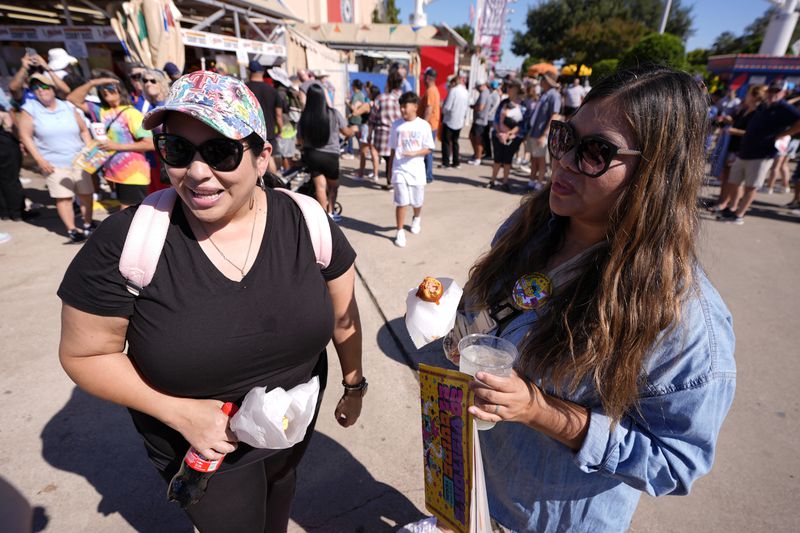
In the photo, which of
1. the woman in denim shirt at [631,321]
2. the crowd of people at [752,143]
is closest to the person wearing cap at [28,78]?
the woman in denim shirt at [631,321]

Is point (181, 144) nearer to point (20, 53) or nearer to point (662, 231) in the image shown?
point (662, 231)

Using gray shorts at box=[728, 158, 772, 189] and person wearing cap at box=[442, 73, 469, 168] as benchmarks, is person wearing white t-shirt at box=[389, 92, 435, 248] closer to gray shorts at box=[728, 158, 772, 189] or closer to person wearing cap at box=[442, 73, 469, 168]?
person wearing cap at box=[442, 73, 469, 168]

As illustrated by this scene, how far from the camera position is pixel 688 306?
1017 millimetres

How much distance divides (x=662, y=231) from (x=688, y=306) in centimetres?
21

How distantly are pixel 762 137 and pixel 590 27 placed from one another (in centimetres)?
3960

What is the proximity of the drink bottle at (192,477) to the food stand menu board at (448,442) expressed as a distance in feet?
2.22

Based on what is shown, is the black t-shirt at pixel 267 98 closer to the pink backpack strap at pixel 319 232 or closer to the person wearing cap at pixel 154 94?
the person wearing cap at pixel 154 94

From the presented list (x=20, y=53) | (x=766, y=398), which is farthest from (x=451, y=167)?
(x=20, y=53)

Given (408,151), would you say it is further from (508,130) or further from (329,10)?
(329,10)

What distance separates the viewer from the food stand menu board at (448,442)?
125 cm

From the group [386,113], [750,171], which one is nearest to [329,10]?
[386,113]

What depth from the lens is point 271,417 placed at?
1187 millimetres

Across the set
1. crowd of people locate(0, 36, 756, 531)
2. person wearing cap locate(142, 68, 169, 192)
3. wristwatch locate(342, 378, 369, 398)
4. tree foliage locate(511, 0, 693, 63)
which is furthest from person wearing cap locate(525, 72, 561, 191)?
tree foliage locate(511, 0, 693, 63)

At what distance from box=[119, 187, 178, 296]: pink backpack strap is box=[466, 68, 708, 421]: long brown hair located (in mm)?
1176
